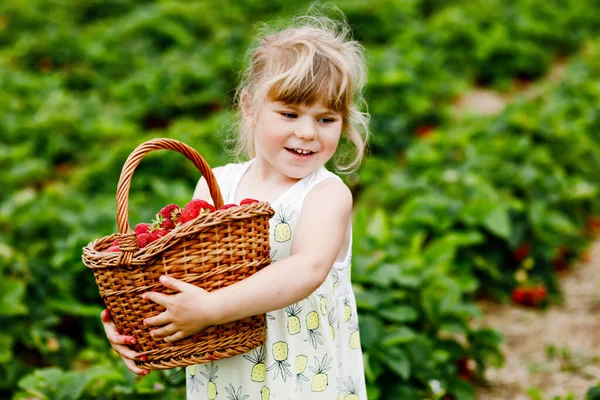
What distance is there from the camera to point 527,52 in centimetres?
794

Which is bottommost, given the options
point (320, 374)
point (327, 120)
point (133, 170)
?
point (320, 374)

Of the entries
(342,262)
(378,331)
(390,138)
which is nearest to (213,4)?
(390,138)

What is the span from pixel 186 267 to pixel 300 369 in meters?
0.47

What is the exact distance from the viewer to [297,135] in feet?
5.86

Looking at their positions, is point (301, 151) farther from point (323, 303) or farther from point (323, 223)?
point (323, 303)

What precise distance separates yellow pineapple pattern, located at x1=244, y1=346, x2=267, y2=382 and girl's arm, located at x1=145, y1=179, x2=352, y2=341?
238 mm

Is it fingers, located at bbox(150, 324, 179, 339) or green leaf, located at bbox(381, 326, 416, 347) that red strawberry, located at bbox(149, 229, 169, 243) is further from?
green leaf, located at bbox(381, 326, 416, 347)

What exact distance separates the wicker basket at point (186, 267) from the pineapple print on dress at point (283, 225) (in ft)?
0.41

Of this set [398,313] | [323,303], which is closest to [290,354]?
[323,303]

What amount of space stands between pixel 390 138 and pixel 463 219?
82.4 inches

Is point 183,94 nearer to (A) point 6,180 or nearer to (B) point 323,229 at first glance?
(A) point 6,180

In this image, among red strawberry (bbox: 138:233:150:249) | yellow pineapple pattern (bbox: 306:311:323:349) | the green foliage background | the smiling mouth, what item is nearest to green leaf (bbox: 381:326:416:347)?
the green foliage background

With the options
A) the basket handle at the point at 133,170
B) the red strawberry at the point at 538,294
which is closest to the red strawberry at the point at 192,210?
the basket handle at the point at 133,170

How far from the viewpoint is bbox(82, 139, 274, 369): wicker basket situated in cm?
157
